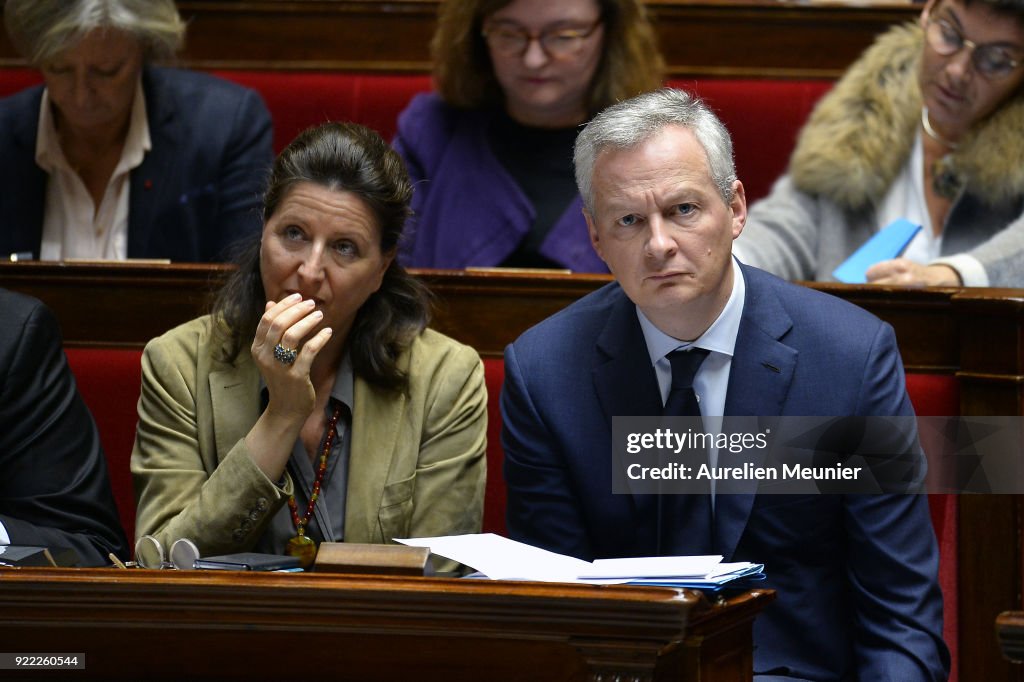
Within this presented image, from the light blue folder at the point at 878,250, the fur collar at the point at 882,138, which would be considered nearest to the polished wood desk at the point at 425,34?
the fur collar at the point at 882,138

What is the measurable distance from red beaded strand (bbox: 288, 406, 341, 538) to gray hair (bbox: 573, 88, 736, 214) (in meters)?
0.45

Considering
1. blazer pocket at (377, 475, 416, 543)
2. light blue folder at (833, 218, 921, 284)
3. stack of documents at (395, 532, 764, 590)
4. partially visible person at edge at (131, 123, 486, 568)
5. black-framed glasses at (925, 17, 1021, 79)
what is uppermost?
black-framed glasses at (925, 17, 1021, 79)

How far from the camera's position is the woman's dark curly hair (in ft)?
5.99

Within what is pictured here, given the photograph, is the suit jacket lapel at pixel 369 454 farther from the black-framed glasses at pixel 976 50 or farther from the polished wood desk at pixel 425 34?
the polished wood desk at pixel 425 34

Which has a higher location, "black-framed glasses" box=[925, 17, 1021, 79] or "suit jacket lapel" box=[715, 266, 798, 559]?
"black-framed glasses" box=[925, 17, 1021, 79]

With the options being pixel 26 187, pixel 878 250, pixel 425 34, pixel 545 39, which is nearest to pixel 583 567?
pixel 878 250

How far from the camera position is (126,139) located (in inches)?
100

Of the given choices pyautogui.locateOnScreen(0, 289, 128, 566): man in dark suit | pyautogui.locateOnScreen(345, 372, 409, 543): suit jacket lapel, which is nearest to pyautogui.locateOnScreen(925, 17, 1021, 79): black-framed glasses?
pyautogui.locateOnScreen(345, 372, 409, 543): suit jacket lapel

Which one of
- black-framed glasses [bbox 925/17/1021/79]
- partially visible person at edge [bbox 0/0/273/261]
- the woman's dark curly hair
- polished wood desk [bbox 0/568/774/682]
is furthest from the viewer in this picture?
partially visible person at edge [bbox 0/0/273/261]

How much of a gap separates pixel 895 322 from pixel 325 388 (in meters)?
0.82

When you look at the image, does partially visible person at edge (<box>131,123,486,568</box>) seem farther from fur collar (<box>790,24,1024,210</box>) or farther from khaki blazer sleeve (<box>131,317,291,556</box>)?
fur collar (<box>790,24,1024,210</box>)

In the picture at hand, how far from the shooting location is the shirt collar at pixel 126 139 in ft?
8.27

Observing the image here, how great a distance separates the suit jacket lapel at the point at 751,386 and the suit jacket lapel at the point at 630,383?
86mm

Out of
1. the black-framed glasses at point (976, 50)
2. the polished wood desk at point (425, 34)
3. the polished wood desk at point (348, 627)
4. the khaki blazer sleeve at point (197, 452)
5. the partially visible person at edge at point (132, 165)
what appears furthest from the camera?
the polished wood desk at point (425, 34)
